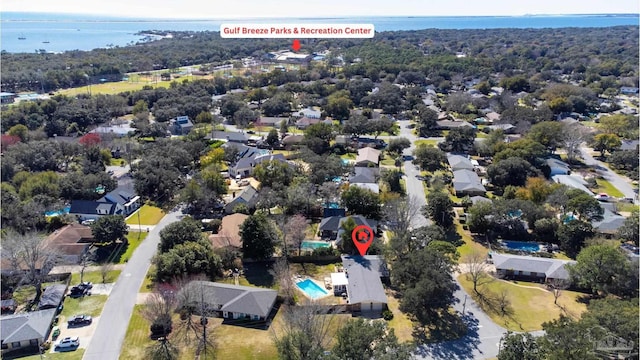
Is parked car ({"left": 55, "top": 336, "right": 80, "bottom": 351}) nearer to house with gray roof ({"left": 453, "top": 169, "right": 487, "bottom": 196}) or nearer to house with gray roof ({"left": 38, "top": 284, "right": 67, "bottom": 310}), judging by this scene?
house with gray roof ({"left": 38, "top": 284, "right": 67, "bottom": 310})

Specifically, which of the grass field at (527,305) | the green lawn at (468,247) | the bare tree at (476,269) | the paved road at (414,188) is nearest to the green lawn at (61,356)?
the grass field at (527,305)

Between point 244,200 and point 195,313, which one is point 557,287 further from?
point 244,200

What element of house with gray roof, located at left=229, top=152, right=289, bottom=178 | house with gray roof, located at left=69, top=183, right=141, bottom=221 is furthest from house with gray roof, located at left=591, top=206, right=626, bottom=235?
house with gray roof, located at left=69, top=183, right=141, bottom=221

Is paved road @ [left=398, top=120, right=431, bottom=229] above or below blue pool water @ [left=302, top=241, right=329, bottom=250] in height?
above

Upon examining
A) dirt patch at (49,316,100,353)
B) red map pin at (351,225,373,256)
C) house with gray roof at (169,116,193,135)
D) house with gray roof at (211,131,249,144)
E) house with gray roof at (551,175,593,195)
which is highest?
house with gray roof at (169,116,193,135)

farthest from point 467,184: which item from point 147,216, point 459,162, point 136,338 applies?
point 136,338
